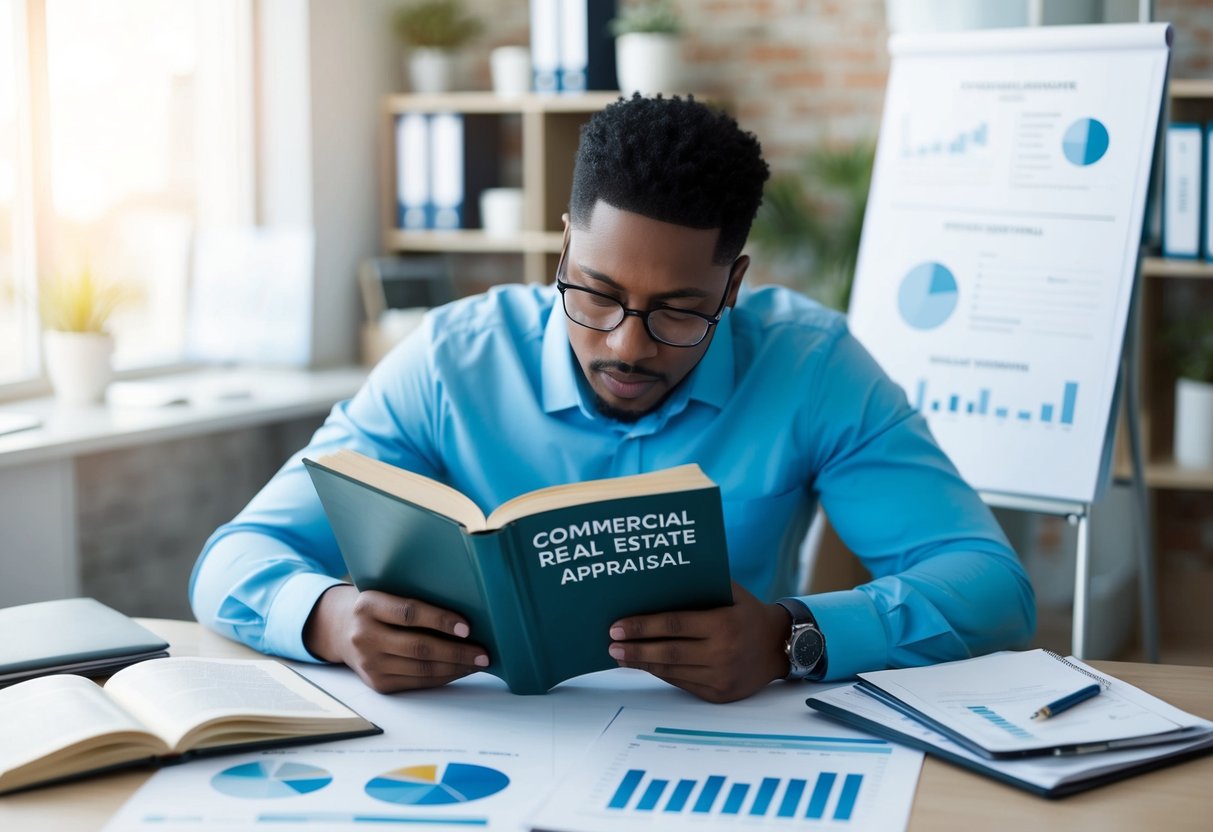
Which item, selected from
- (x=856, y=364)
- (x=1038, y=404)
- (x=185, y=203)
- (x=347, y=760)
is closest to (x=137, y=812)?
(x=347, y=760)

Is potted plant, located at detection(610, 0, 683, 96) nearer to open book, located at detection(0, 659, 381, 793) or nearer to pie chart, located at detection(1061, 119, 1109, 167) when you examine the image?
pie chart, located at detection(1061, 119, 1109, 167)

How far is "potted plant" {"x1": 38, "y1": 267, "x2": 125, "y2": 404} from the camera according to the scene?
279 centimetres

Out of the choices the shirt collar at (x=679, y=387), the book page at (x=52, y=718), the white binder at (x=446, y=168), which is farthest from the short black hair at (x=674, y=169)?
the white binder at (x=446, y=168)

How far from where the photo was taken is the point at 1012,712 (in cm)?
118

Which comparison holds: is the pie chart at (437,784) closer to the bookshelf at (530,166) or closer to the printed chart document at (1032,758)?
the printed chart document at (1032,758)

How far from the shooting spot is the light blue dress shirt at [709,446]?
1.52 meters

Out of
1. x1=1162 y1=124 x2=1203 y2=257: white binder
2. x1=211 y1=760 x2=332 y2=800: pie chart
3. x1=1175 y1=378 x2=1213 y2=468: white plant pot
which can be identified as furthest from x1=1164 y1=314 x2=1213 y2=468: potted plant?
x1=211 y1=760 x2=332 y2=800: pie chart

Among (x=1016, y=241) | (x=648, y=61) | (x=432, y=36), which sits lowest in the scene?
(x=1016, y=241)

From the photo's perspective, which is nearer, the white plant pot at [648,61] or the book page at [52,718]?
the book page at [52,718]

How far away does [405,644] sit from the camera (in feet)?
4.10

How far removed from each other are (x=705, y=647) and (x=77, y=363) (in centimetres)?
202

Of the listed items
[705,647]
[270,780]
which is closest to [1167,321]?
[705,647]

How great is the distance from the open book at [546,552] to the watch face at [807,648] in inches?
4.5

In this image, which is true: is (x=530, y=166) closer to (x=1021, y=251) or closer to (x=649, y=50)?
(x=649, y=50)
